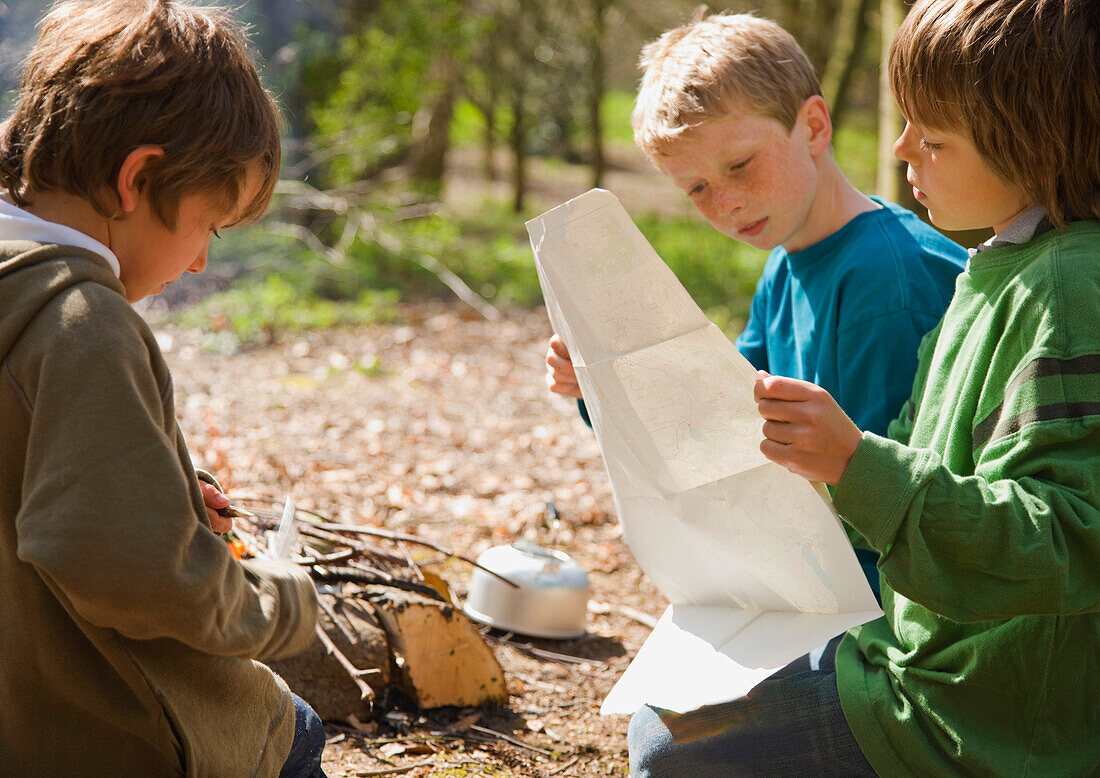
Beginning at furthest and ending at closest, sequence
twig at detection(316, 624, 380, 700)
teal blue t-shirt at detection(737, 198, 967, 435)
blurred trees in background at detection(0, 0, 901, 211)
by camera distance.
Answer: blurred trees in background at detection(0, 0, 901, 211) → twig at detection(316, 624, 380, 700) → teal blue t-shirt at detection(737, 198, 967, 435)

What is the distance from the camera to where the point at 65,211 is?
1.41 meters

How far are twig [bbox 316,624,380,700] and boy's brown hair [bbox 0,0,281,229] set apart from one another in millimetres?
1449

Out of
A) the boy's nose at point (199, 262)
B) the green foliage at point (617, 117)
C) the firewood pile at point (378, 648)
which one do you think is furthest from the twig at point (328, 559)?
the green foliage at point (617, 117)

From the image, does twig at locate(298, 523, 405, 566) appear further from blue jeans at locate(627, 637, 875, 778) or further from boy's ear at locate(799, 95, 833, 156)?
boy's ear at locate(799, 95, 833, 156)

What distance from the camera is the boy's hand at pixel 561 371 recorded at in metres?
2.27

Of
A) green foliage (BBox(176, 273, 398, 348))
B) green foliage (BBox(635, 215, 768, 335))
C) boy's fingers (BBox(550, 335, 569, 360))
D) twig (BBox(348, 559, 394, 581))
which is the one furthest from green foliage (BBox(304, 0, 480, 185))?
boy's fingers (BBox(550, 335, 569, 360))

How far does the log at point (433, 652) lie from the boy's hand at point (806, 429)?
147cm

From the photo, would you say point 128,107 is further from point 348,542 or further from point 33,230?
point 348,542

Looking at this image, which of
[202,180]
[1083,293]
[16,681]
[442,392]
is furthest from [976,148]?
[442,392]

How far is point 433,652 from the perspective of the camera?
8.91 ft

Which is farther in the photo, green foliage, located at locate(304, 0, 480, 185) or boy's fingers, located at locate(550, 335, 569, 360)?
green foliage, located at locate(304, 0, 480, 185)

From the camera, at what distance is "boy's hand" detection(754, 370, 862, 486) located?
145 centimetres

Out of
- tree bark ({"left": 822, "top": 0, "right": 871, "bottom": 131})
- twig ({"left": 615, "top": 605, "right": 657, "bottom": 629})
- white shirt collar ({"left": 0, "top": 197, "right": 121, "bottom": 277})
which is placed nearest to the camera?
white shirt collar ({"left": 0, "top": 197, "right": 121, "bottom": 277})

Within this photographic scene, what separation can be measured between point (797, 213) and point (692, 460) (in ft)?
2.76
